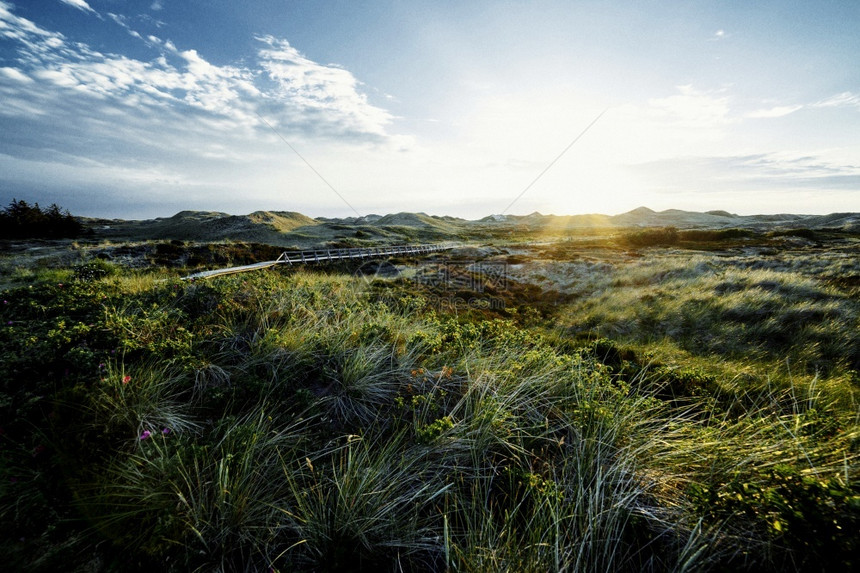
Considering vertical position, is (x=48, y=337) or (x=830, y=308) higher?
(x=48, y=337)

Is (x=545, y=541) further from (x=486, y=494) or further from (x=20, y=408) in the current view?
(x=20, y=408)

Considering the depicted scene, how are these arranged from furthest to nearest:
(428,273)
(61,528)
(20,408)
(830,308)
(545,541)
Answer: (428,273) < (830,308) < (20,408) < (545,541) < (61,528)

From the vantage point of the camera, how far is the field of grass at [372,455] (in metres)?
1.99

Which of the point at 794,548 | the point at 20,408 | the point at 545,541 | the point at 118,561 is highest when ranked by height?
the point at 20,408

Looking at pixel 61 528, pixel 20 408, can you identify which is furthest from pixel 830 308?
pixel 20 408

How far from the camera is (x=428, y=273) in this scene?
1638 centimetres


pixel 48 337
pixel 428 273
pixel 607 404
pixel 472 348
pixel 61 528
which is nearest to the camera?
pixel 61 528

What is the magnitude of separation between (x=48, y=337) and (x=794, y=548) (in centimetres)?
697

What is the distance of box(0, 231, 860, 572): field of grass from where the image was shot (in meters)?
1.99

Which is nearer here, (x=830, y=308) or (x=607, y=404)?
(x=607, y=404)

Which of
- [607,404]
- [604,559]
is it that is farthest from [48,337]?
[607,404]

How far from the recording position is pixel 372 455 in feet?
9.59

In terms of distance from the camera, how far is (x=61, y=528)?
2025 millimetres

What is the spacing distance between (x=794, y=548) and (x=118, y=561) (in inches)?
154
